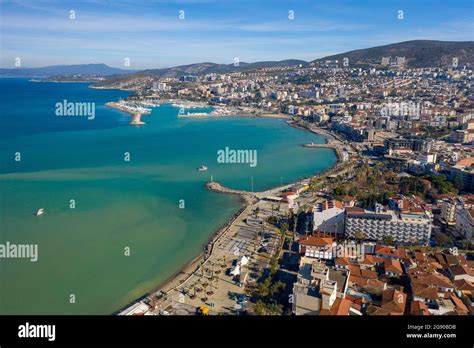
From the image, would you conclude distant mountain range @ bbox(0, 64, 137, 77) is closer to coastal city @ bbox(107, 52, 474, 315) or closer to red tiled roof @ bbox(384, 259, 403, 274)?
coastal city @ bbox(107, 52, 474, 315)

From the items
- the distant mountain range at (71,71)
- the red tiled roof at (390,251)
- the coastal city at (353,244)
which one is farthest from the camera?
the distant mountain range at (71,71)

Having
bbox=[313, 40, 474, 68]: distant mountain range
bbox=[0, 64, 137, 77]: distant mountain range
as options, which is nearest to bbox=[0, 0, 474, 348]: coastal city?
bbox=[313, 40, 474, 68]: distant mountain range

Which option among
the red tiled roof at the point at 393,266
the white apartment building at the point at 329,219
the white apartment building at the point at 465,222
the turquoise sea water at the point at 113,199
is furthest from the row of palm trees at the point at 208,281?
the white apartment building at the point at 465,222

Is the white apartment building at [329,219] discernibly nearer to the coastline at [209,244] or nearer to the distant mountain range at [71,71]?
the coastline at [209,244]

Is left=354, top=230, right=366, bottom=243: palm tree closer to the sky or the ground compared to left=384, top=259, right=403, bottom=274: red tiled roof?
closer to the sky

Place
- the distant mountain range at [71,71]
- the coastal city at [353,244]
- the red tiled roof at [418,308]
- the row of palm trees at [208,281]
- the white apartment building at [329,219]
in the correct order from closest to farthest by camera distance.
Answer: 1. the red tiled roof at [418,308]
2. the coastal city at [353,244]
3. the row of palm trees at [208,281]
4. the white apartment building at [329,219]
5. the distant mountain range at [71,71]

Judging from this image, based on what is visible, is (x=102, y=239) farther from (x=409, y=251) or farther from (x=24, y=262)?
(x=409, y=251)

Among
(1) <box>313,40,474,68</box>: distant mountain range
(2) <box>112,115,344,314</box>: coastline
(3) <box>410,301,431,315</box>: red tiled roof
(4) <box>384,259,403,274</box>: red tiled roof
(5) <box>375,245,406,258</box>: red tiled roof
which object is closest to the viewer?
(3) <box>410,301,431,315</box>: red tiled roof

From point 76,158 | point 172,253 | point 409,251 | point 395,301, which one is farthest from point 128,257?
point 76,158
